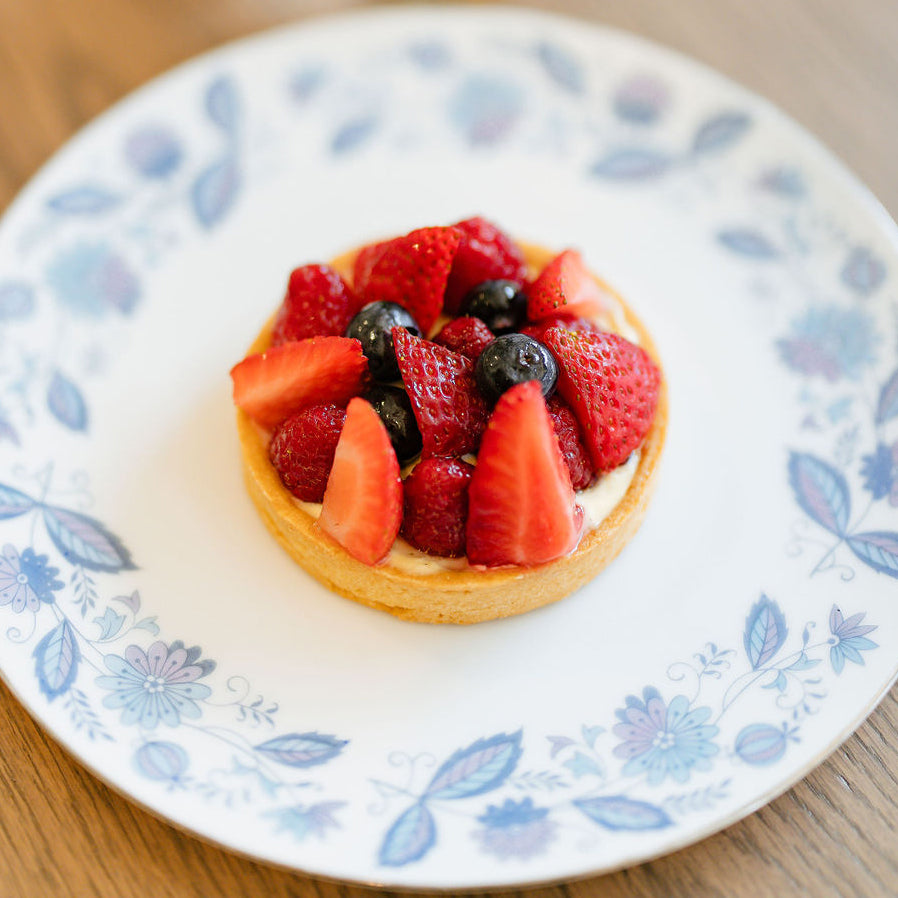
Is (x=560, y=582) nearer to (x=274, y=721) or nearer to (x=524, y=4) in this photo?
(x=274, y=721)

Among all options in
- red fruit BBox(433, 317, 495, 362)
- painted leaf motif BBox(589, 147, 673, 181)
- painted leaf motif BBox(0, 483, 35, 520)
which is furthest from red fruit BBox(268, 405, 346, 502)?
painted leaf motif BBox(589, 147, 673, 181)

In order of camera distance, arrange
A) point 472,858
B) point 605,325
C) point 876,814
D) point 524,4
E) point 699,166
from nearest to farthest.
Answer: point 472,858
point 876,814
point 605,325
point 699,166
point 524,4

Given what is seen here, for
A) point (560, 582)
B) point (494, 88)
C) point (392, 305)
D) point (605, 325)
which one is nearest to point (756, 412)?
point (605, 325)

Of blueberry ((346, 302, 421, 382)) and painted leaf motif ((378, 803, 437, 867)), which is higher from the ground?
blueberry ((346, 302, 421, 382))

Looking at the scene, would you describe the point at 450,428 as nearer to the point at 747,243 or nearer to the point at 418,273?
the point at 418,273

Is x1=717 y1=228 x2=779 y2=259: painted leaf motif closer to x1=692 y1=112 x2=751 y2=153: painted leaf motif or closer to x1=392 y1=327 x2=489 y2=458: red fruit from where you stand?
x1=692 y1=112 x2=751 y2=153: painted leaf motif

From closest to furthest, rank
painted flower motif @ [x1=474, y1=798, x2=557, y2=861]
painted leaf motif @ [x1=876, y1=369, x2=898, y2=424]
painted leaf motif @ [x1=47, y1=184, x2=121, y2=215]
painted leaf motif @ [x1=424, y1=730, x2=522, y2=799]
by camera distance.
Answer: painted flower motif @ [x1=474, y1=798, x2=557, y2=861] < painted leaf motif @ [x1=424, y1=730, x2=522, y2=799] < painted leaf motif @ [x1=876, y1=369, x2=898, y2=424] < painted leaf motif @ [x1=47, y1=184, x2=121, y2=215]
